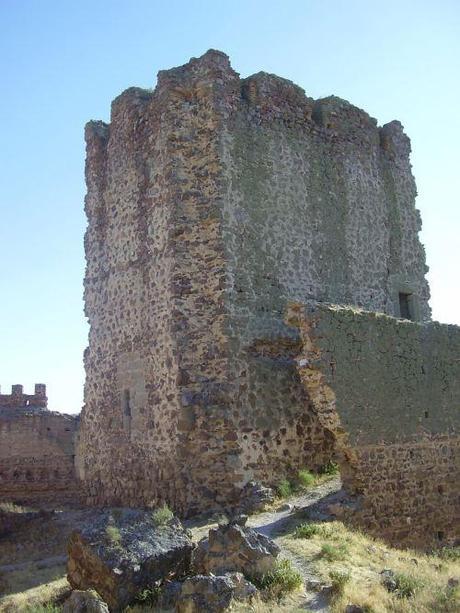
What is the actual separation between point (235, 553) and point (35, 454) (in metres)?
14.1

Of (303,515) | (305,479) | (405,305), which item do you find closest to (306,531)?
(303,515)

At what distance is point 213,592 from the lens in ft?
21.7

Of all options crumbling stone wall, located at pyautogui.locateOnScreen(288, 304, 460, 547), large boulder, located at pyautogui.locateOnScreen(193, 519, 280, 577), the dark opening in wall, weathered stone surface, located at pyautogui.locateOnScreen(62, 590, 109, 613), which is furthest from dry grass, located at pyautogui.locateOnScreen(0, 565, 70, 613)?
crumbling stone wall, located at pyautogui.locateOnScreen(288, 304, 460, 547)

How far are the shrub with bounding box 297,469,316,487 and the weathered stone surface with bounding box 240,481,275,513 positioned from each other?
711 mm

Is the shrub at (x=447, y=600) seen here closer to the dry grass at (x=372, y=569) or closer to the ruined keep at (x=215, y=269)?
the dry grass at (x=372, y=569)

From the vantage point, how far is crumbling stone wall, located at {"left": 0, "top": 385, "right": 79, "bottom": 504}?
1972 centimetres

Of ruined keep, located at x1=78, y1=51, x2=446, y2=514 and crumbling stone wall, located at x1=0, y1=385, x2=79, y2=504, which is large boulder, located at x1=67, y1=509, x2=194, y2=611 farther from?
crumbling stone wall, located at x1=0, y1=385, x2=79, y2=504

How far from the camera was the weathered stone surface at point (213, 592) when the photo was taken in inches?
255

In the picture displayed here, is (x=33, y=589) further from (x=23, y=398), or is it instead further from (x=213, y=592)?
(x=23, y=398)

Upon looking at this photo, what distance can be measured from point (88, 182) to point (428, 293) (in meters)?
8.13

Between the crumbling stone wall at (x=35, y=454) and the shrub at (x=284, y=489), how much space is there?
9488 millimetres

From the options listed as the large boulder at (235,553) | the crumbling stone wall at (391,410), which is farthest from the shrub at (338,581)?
the crumbling stone wall at (391,410)

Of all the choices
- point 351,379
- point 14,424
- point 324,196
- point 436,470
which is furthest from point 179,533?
point 14,424

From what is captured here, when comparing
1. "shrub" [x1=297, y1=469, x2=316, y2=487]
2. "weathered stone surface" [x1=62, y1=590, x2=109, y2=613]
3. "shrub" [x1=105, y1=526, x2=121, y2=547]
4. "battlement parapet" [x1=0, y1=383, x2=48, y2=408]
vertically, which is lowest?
"weathered stone surface" [x1=62, y1=590, x2=109, y2=613]
